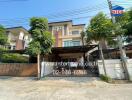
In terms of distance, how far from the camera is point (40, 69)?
11.1m

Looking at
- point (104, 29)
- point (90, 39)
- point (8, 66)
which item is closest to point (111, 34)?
point (104, 29)

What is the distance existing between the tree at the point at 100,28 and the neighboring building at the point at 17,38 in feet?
49.4

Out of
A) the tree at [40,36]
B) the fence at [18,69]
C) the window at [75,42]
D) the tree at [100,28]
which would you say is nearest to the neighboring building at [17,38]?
the window at [75,42]

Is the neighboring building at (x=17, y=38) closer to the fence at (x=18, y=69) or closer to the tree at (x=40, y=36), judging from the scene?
the fence at (x=18, y=69)

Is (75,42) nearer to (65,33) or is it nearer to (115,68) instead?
(65,33)

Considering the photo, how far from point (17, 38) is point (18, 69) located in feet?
42.7

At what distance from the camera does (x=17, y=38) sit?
23453 mm

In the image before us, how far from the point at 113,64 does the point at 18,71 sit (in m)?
8.95

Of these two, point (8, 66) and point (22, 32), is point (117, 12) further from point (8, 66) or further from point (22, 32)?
point (22, 32)

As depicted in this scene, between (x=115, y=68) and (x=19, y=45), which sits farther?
(x=19, y=45)

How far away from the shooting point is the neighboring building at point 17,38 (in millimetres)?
22562

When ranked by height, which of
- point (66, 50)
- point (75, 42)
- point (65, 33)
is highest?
point (65, 33)

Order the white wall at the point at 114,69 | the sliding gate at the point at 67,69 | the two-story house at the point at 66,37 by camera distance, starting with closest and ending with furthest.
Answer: the white wall at the point at 114,69
the sliding gate at the point at 67,69
the two-story house at the point at 66,37

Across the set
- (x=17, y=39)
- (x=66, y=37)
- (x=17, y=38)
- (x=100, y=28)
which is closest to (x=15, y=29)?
(x=17, y=38)
